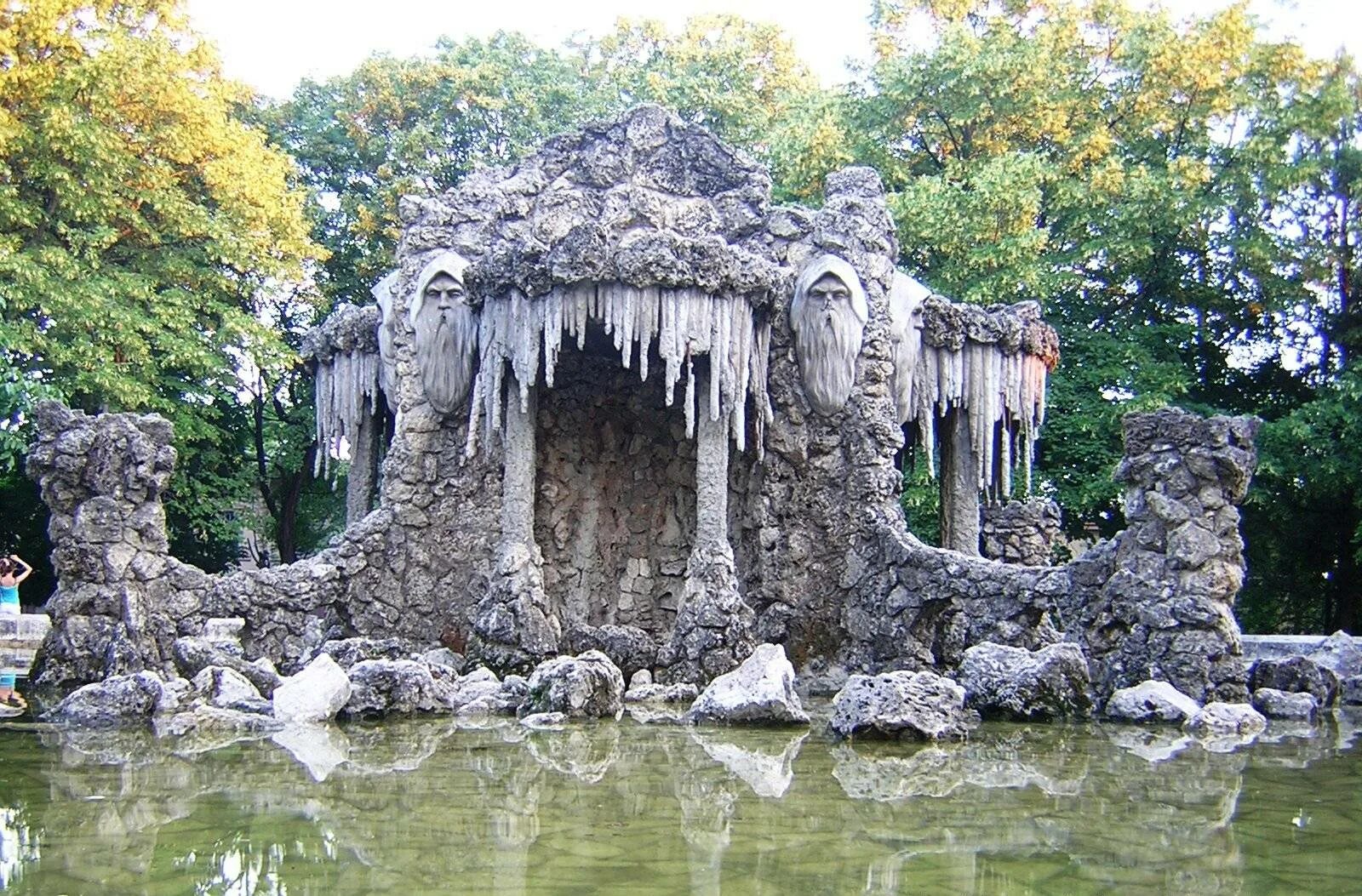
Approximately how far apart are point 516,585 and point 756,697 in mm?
3720

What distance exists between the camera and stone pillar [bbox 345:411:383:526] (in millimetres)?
14719

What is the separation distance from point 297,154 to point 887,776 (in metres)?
22.3

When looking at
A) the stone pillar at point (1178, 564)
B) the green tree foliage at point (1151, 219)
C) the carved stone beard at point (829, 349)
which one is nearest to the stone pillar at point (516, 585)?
the carved stone beard at point (829, 349)

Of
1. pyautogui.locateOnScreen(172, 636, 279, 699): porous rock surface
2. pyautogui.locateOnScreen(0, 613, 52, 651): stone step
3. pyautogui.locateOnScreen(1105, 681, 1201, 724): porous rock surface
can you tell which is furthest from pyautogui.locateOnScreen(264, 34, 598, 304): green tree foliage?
pyautogui.locateOnScreen(1105, 681, 1201, 724): porous rock surface

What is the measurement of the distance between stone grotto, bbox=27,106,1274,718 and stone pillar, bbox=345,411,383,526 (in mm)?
31

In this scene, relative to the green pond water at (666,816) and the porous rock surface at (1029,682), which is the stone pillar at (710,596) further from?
the green pond water at (666,816)

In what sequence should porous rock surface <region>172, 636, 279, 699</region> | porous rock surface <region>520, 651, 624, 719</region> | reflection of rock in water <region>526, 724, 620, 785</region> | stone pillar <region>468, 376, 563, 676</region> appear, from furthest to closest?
stone pillar <region>468, 376, 563, 676</region>, porous rock surface <region>172, 636, 279, 699</region>, porous rock surface <region>520, 651, 624, 719</region>, reflection of rock in water <region>526, 724, 620, 785</region>

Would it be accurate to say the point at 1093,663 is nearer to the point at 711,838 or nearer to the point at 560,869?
the point at 711,838

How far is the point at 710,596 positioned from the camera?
12.0 metres

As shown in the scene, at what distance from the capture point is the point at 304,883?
4188 mm

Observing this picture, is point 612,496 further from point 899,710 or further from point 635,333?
point 899,710

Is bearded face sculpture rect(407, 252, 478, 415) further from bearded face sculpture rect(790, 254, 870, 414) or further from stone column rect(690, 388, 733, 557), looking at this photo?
bearded face sculpture rect(790, 254, 870, 414)

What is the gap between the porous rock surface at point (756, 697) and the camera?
29.0 feet

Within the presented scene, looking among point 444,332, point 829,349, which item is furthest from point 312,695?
point 829,349
